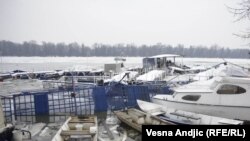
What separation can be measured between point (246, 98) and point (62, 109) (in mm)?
8231

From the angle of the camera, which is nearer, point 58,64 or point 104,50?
point 58,64

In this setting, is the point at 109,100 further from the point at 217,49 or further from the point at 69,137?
the point at 217,49

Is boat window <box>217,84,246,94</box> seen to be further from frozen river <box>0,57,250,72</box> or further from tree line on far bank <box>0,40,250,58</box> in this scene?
tree line on far bank <box>0,40,250,58</box>

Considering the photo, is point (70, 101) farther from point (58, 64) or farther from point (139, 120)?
point (58, 64)

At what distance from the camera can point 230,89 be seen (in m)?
11.5

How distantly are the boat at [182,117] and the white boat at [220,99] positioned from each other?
0.95m

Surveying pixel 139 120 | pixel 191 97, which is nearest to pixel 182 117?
pixel 191 97

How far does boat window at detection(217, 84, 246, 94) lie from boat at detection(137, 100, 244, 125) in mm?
1612

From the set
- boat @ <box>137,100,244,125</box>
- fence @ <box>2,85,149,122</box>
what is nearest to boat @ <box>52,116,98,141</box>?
fence @ <box>2,85,149,122</box>

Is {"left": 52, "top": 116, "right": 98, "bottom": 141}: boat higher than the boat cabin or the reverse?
the reverse

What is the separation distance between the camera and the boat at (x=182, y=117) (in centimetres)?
1005

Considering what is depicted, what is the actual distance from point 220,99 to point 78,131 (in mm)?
6019

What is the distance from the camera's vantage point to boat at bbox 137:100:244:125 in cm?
1005

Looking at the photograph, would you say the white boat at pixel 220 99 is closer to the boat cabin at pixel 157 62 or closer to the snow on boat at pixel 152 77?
the snow on boat at pixel 152 77
